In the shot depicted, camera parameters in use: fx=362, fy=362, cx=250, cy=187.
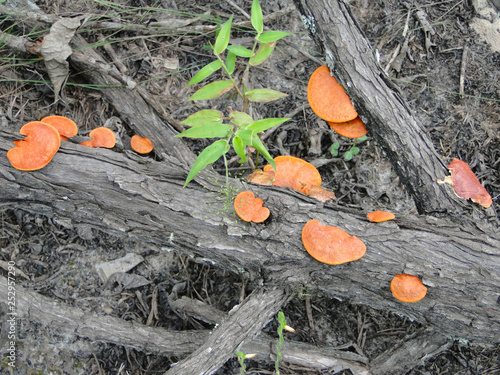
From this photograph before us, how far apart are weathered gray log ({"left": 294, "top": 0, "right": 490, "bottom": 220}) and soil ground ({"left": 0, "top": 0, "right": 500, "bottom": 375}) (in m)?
0.73

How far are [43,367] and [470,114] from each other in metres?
5.49

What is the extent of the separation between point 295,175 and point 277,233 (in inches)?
27.8

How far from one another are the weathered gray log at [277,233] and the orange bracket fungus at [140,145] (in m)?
0.73

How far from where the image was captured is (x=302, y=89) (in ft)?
15.0

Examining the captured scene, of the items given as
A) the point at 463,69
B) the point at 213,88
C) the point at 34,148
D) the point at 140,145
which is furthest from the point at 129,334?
the point at 463,69

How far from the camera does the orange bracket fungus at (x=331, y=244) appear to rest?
105 inches

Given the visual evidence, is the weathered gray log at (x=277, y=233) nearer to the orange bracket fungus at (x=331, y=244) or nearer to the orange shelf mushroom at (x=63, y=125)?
the orange bracket fungus at (x=331, y=244)

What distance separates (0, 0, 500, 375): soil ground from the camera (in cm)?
362

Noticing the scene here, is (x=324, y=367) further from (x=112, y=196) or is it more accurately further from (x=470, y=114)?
(x=470, y=114)

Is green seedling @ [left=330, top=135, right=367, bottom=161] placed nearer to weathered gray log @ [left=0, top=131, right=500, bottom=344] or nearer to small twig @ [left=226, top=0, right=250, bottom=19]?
weathered gray log @ [left=0, top=131, right=500, bottom=344]

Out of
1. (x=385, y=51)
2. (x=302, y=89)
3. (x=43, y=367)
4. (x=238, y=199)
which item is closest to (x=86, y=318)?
(x=43, y=367)

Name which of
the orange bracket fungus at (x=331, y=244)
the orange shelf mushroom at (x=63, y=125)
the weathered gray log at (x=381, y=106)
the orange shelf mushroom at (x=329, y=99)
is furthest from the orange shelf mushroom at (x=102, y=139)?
the weathered gray log at (x=381, y=106)

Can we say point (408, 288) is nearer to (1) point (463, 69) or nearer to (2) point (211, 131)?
(2) point (211, 131)

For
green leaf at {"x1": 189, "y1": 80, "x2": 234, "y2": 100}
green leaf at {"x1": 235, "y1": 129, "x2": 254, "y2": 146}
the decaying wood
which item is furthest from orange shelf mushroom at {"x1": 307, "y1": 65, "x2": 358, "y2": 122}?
the decaying wood
